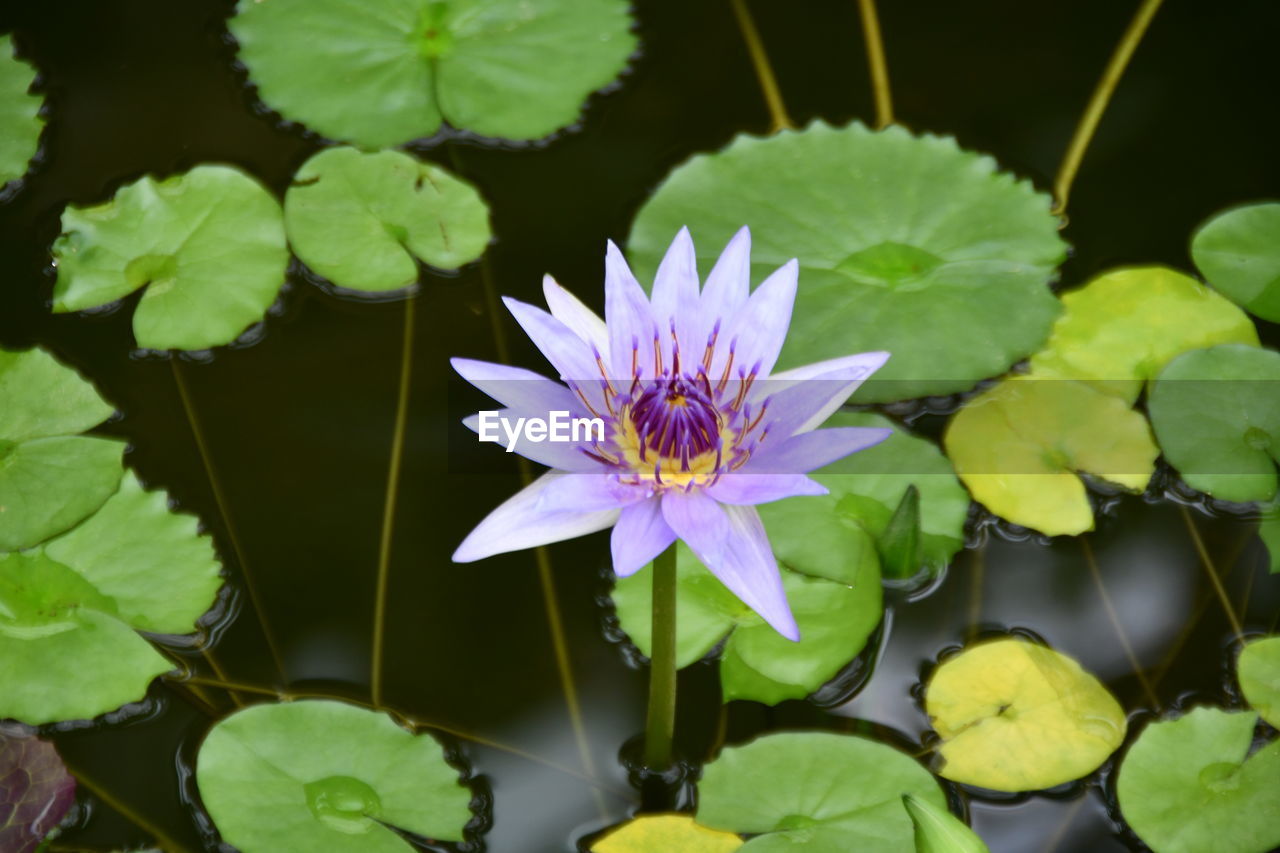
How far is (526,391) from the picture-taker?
167 cm

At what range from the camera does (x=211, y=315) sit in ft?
8.38

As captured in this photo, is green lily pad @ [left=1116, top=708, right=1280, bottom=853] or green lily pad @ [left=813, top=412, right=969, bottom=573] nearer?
green lily pad @ [left=1116, top=708, right=1280, bottom=853]

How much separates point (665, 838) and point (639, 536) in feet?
2.34

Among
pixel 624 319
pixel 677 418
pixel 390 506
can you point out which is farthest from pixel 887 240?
pixel 390 506

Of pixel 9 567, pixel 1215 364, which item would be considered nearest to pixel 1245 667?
pixel 1215 364

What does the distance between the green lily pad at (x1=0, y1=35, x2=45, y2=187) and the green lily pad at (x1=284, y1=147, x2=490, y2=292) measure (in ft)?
2.44

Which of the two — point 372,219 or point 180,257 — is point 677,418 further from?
point 180,257

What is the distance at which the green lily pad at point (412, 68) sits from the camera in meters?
2.83

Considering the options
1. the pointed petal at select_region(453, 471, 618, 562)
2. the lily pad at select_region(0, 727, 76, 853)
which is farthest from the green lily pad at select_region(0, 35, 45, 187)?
the pointed petal at select_region(453, 471, 618, 562)

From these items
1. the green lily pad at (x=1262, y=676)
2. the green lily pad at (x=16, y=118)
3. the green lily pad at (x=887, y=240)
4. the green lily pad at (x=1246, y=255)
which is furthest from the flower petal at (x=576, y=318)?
the green lily pad at (x=16, y=118)

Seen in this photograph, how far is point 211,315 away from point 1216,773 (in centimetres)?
222

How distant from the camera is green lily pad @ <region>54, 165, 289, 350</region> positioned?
254 cm

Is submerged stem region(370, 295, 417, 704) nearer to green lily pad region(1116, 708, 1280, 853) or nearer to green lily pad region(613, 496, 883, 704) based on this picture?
green lily pad region(613, 496, 883, 704)

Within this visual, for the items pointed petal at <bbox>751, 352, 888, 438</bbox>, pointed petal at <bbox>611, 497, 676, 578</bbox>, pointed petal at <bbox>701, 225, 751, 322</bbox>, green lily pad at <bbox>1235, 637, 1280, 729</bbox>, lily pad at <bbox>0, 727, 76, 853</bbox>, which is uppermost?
pointed petal at <bbox>701, 225, 751, 322</bbox>
